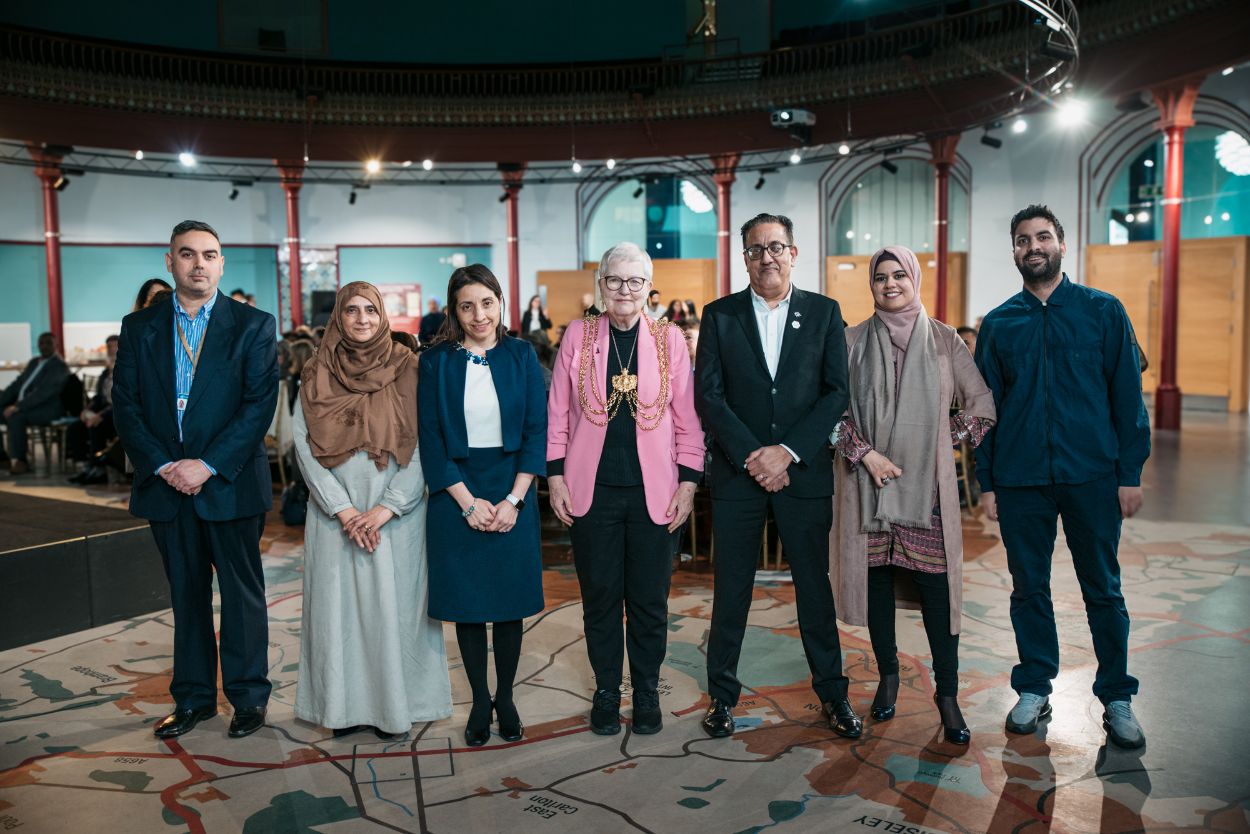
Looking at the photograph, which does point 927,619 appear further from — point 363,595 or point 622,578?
point 363,595

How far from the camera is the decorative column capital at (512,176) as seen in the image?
14.8 meters

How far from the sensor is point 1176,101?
34.6ft

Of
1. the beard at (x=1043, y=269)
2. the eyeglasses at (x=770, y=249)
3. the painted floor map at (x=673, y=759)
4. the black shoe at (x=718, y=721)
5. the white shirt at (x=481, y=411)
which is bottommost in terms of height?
the painted floor map at (x=673, y=759)

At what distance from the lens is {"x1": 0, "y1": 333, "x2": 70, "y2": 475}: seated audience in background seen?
30.3 feet

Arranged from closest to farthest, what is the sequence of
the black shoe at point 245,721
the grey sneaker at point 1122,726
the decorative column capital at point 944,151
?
the grey sneaker at point 1122,726 < the black shoe at point 245,721 < the decorative column capital at point 944,151

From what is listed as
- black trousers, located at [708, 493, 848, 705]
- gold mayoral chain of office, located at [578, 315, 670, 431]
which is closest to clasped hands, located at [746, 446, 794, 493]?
black trousers, located at [708, 493, 848, 705]

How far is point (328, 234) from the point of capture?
1694 centimetres

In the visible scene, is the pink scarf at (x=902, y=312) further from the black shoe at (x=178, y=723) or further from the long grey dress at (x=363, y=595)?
the black shoe at (x=178, y=723)

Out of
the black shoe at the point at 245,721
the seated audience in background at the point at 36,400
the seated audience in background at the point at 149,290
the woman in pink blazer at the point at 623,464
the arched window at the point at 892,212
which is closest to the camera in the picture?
the woman in pink blazer at the point at 623,464

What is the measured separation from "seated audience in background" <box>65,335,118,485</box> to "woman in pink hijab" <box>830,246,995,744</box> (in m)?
7.41

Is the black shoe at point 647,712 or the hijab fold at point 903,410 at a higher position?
the hijab fold at point 903,410

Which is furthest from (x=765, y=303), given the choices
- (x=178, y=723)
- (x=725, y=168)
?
(x=725, y=168)

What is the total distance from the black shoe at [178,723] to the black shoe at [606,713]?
135cm

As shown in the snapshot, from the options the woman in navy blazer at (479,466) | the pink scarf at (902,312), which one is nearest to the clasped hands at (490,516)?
the woman in navy blazer at (479,466)
